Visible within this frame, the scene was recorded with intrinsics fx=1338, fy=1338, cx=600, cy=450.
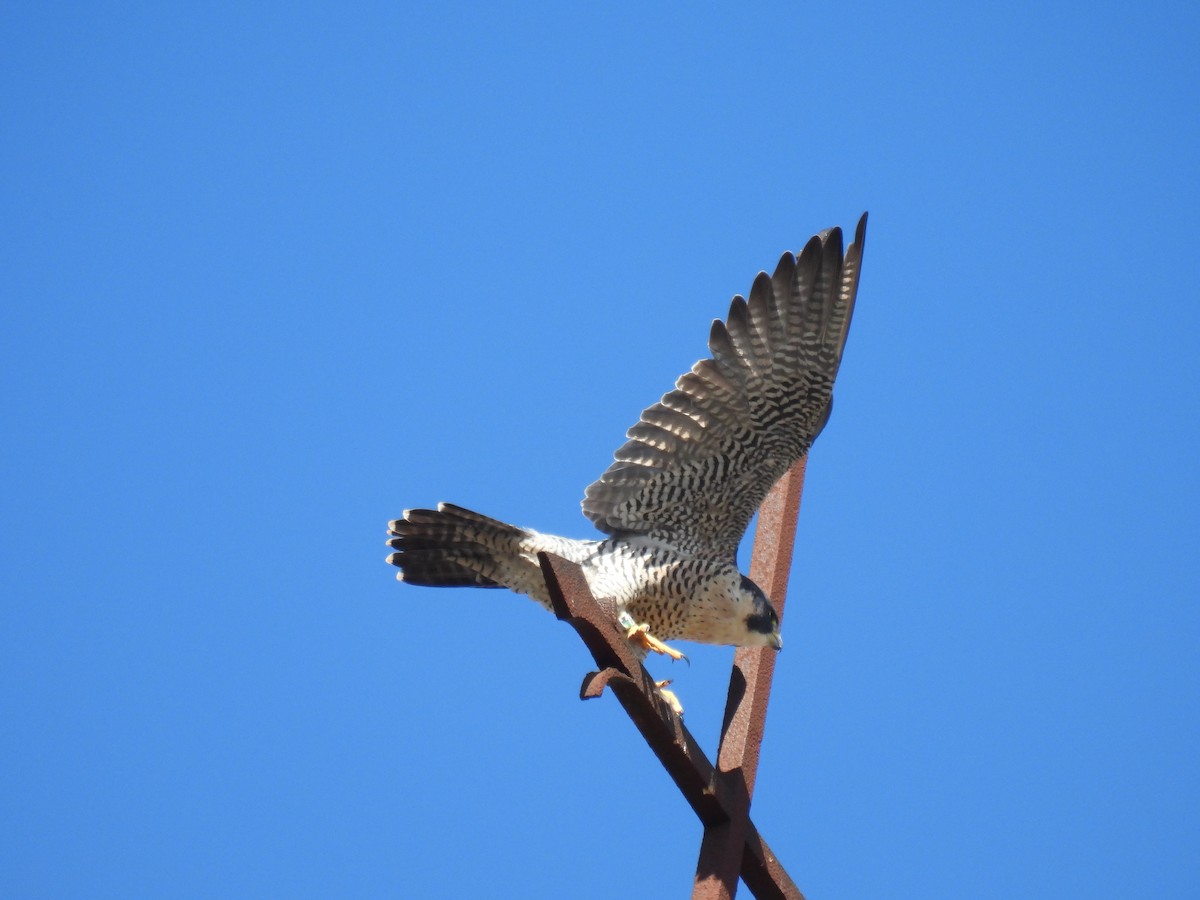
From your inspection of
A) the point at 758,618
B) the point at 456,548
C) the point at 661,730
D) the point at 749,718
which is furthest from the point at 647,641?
the point at 661,730

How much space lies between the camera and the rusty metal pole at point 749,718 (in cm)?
334

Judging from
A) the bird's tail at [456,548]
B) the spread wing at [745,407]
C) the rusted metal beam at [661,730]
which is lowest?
the rusted metal beam at [661,730]

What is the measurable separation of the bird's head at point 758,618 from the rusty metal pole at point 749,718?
7 cm

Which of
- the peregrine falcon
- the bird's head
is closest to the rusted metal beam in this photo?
the bird's head

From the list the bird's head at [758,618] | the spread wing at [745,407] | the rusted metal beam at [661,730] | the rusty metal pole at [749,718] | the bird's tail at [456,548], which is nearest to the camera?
the rusted metal beam at [661,730]

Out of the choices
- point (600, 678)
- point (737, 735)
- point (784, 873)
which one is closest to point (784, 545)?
point (737, 735)

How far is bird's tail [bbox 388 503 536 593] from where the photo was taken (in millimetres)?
4895

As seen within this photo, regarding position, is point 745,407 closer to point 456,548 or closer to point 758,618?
point 758,618

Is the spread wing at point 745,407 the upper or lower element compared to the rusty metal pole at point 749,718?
upper

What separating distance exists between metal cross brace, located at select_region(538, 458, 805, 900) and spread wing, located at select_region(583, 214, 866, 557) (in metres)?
1.07

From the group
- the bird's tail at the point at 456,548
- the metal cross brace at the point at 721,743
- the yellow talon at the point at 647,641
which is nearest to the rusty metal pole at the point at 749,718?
the metal cross brace at the point at 721,743

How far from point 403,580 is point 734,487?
128 centimetres

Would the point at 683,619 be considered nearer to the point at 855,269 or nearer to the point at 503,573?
the point at 503,573

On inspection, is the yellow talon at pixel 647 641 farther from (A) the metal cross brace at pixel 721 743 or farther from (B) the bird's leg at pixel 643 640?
(A) the metal cross brace at pixel 721 743
